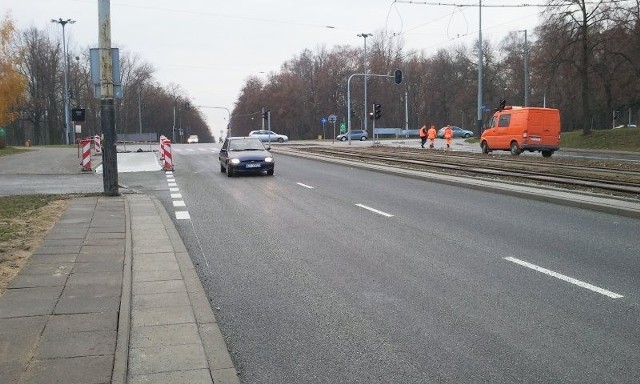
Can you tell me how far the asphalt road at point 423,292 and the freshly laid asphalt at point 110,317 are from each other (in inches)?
10.9

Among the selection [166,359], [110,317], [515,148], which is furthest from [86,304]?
[515,148]

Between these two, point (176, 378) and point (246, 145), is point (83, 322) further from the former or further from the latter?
point (246, 145)

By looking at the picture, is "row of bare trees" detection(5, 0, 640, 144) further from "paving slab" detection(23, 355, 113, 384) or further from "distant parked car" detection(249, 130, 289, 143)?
"paving slab" detection(23, 355, 113, 384)

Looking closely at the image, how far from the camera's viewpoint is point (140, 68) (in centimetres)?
10325

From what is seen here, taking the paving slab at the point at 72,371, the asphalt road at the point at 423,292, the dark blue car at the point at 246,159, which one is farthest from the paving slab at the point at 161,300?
the dark blue car at the point at 246,159

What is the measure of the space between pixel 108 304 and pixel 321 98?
97877 mm

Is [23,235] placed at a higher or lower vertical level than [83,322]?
higher

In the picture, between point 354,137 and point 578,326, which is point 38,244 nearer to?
point 578,326

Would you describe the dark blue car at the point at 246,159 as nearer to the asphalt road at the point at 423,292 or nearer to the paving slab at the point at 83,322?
the asphalt road at the point at 423,292

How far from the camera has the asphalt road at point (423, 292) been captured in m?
4.14

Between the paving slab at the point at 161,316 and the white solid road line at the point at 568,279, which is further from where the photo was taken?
the white solid road line at the point at 568,279

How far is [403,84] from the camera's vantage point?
97625 millimetres

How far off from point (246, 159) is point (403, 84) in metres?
80.3

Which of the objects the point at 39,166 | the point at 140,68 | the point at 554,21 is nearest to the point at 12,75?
the point at 39,166
